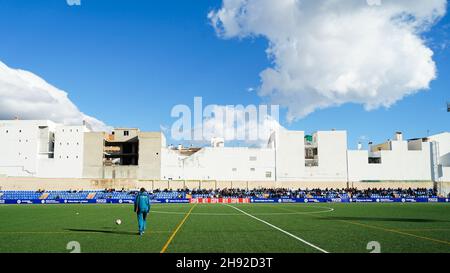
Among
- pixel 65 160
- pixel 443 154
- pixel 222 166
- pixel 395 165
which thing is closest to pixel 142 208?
pixel 222 166

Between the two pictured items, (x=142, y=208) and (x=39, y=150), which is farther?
(x=39, y=150)

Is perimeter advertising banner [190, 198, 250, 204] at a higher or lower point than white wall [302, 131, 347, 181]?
lower

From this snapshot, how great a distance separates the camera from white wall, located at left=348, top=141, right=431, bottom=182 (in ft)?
323

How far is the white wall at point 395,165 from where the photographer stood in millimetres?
98500

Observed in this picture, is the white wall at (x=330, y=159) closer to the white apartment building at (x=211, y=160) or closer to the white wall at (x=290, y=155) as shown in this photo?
the white apartment building at (x=211, y=160)

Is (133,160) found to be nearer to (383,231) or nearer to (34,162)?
(34,162)

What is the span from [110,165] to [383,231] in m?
91.3

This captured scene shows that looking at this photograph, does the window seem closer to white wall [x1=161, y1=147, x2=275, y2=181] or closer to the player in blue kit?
white wall [x1=161, y1=147, x2=275, y2=181]

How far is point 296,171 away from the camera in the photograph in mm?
97375

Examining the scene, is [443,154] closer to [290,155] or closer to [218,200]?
[290,155]

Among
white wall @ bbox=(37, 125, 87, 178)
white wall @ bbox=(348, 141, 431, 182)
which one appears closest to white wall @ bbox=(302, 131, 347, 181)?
white wall @ bbox=(348, 141, 431, 182)

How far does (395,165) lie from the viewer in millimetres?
99062

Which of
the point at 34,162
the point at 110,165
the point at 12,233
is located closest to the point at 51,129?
the point at 34,162
